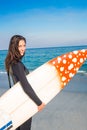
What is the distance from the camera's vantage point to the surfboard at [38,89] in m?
2.80

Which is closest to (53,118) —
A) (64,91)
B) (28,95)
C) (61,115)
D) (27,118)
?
(61,115)

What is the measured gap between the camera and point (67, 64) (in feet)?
10.9

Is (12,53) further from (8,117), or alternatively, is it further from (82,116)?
(82,116)

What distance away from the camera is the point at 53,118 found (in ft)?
12.8

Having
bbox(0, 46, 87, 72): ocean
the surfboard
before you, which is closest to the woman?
the surfboard

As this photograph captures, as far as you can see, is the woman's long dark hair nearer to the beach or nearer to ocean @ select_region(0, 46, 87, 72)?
the beach

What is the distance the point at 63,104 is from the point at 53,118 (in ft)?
2.87

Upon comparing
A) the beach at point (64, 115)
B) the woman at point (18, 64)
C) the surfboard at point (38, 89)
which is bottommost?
the beach at point (64, 115)

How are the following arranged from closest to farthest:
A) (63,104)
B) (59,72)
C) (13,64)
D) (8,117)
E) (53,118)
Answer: (13,64) → (8,117) → (59,72) → (53,118) → (63,104)

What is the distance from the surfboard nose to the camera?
3301 millimetres

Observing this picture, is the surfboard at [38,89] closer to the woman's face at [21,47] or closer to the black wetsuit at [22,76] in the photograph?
the black wetsuit at [22,76]

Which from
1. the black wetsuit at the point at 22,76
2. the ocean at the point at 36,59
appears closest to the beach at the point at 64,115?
the black wetsuit at the point at 22,76

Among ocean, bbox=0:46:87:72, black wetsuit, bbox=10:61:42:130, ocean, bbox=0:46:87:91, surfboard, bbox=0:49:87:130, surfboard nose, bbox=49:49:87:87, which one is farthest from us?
ocean, bbox=0:46:87:72

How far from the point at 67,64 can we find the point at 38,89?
0.49 m
